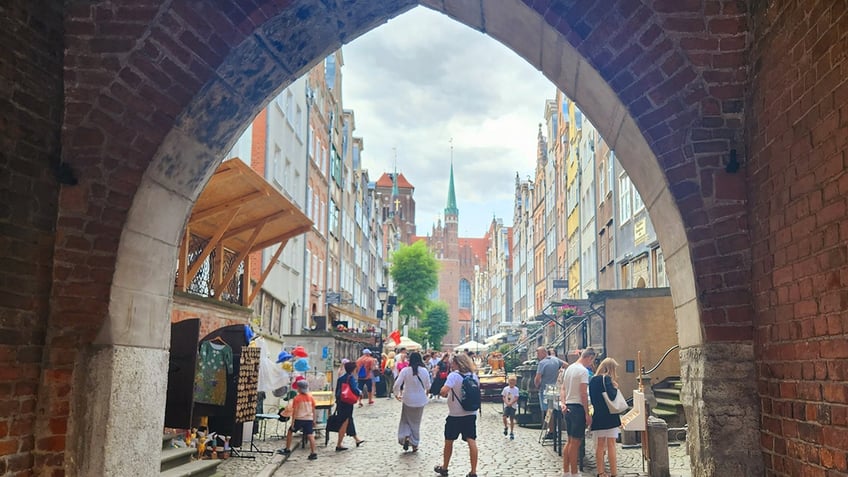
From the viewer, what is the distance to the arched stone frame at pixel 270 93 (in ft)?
14.8

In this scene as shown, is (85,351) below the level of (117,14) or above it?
below

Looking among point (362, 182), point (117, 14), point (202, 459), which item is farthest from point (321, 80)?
point (117, 14)

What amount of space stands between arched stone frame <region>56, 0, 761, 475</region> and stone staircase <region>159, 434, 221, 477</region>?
153 inches

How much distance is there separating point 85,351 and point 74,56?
1975mm

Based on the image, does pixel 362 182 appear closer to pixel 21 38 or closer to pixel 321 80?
pixel 321 80

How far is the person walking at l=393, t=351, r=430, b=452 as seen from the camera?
41.0 feet

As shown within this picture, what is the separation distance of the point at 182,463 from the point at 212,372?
1508 mm

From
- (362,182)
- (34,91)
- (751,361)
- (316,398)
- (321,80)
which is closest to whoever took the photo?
(751,361)

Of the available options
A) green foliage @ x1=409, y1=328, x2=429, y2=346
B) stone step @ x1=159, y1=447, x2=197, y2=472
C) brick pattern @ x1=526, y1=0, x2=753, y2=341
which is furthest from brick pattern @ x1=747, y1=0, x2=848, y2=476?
green foliage @ x1=409, y1=328, x2=429, y2=346

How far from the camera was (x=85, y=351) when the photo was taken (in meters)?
4.78

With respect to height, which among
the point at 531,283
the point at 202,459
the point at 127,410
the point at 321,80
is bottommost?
the point at 202,459

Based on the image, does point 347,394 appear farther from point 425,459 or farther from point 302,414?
point 425,459

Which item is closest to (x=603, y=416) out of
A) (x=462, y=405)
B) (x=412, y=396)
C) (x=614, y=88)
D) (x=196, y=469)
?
(x=462, y=405)

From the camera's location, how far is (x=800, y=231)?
3814 mm
